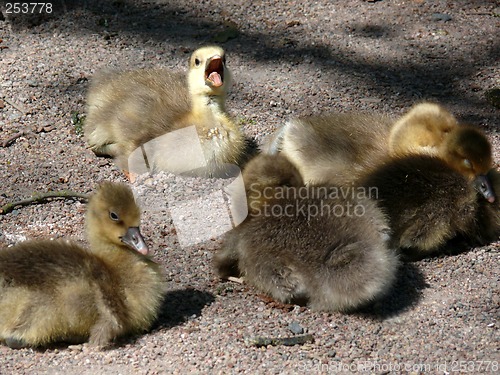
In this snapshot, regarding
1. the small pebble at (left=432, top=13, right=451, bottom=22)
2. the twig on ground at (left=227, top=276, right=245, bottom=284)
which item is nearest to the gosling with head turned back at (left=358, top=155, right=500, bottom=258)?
the twig on ground at (left=227, top=276, right=245, bottom=284)

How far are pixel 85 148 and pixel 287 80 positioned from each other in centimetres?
145

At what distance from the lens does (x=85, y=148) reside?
16.4 feet

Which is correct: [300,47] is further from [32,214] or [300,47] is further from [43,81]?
[32,214]

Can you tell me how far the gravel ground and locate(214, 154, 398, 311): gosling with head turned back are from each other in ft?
0.36

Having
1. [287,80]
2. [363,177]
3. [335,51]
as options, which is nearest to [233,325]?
[363,177]

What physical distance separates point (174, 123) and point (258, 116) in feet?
2.51

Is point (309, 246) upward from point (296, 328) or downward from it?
upward

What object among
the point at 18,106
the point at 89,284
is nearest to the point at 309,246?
the point at 89,284

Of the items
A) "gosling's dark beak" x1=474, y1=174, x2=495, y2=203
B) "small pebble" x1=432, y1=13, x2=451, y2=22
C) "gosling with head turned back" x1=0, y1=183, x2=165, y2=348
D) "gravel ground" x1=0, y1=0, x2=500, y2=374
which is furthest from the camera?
"small pebble" x1=432, y1=13, x2=451, y2=22

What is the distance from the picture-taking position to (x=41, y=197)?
4.42m

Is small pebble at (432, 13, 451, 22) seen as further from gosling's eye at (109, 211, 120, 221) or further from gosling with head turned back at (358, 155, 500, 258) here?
gosling's eye at (109, 211, 120, 221)

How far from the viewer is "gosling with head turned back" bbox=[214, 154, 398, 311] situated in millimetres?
3574

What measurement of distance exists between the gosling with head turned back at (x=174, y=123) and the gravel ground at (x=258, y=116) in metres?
0.15

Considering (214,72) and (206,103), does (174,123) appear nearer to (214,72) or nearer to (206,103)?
(206,103)
